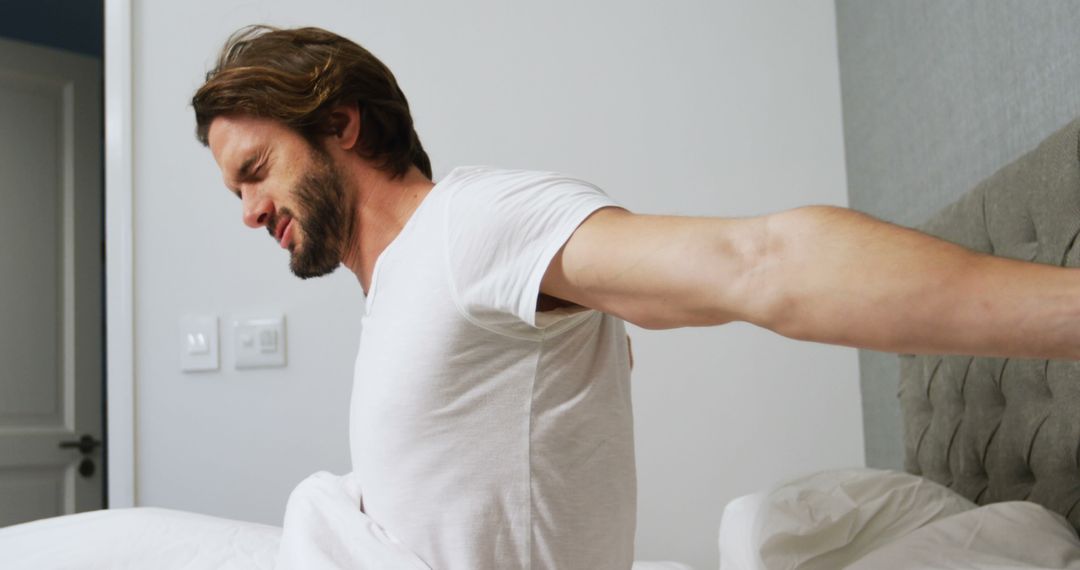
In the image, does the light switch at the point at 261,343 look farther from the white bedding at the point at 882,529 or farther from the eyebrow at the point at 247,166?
the white bedding at the point at 882,529

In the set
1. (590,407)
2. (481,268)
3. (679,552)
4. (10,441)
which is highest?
(481,268)

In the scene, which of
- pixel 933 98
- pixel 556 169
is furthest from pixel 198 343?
pixel 933 98

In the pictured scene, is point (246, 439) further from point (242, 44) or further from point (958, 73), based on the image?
point (958, 73)

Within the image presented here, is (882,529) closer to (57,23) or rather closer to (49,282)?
(49,282)

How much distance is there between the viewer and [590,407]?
0.90 meters

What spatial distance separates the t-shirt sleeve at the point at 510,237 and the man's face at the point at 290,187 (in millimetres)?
347

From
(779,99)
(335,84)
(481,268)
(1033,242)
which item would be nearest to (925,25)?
(779,99)

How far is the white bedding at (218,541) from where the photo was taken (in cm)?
91

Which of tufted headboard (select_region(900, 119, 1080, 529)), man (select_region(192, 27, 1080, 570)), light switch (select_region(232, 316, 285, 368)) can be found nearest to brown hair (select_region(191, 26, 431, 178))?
man (select_region(192, 27, 1080, 570))

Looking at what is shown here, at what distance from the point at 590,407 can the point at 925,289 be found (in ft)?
1.36

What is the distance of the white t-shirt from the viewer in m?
0.80

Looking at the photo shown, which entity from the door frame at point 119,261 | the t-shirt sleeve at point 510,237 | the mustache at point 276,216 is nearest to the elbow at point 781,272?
the t-shirt sleeve at point 510,237

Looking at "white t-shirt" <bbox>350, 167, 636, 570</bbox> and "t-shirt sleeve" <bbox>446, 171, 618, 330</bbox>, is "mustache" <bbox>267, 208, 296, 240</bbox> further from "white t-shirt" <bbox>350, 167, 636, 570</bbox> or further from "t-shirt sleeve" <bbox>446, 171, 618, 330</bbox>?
"t-shirt sleeve" <bbox>446, 171, 618, 330</bbox>

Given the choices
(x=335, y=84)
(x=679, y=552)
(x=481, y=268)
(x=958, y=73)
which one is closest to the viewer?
(x=481, y=268)
